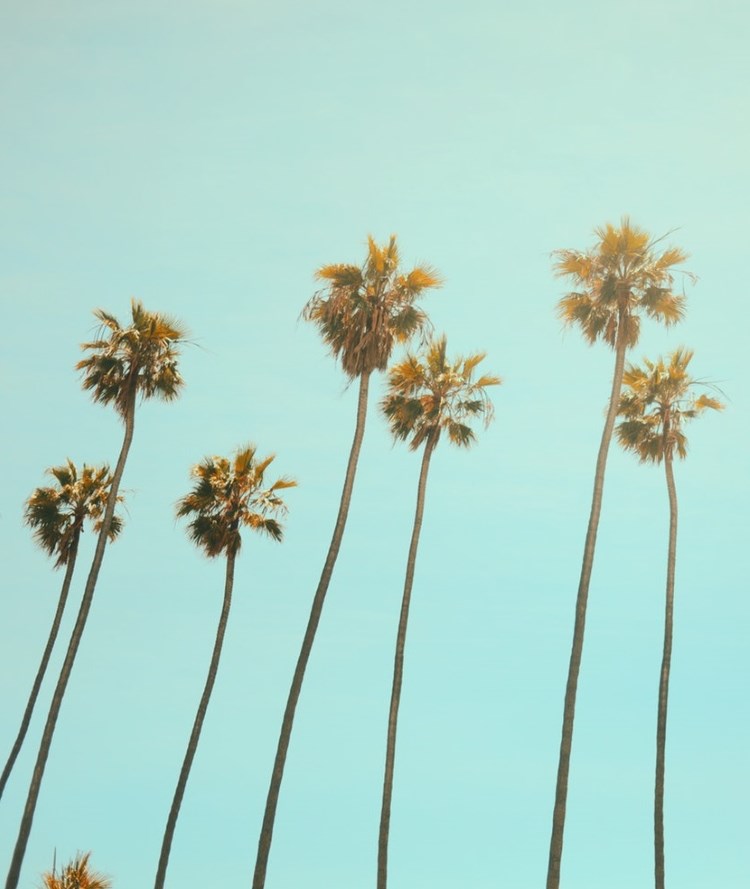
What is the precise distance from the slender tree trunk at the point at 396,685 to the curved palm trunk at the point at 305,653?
5.17 metres

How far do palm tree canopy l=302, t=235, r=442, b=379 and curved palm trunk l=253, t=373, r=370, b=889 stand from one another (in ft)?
2.57

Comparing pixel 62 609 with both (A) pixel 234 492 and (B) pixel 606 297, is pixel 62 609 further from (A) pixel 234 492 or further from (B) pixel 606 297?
(B) pixel 606 297

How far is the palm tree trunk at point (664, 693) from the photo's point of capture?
34.6m

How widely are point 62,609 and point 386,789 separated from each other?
14.6 metres

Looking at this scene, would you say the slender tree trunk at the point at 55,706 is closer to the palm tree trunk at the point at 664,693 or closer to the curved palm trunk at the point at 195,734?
the curved palm trunk at the point at 195,734

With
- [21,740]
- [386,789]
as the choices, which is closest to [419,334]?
[386,789]

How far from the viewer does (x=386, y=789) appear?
3684 centimetres

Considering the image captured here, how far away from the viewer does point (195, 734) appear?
4191cm

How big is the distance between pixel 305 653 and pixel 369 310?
1065 centimetres

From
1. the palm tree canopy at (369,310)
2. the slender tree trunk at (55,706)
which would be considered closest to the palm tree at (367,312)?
the palm tree canopy at (369,310)

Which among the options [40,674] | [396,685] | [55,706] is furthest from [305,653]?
[40,674]

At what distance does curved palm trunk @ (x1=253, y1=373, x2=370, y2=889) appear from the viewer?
30078mm

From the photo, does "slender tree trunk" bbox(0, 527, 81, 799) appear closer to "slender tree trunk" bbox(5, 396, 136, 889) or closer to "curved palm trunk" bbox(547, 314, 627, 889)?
"slender tree trunk" bbox(5, 396, 136, 889)

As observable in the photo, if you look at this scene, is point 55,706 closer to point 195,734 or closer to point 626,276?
point 195,734
